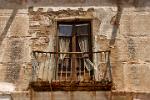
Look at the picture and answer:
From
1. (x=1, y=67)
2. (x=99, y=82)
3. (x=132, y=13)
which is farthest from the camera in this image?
(x=132, y=13)

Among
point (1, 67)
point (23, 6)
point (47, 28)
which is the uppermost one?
point (23, 6)

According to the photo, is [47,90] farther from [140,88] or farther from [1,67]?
[140,88]

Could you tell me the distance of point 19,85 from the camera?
33.8 ft

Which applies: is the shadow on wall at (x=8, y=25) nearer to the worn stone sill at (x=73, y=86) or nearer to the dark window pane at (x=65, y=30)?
the dark window pane at (x=65, y=30)

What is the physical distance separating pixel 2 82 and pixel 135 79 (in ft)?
12.4

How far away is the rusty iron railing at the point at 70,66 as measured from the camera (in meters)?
10.3

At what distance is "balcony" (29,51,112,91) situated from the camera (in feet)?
32.5

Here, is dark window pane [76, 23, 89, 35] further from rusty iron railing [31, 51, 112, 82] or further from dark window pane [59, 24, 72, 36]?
rusty iron railing [31, 51, 112, 82]

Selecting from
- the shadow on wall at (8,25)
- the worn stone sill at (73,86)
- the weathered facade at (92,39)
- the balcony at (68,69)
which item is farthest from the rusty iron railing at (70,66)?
the shadow on wall at (8,25)

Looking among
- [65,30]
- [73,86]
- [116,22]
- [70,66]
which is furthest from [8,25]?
[116,22]

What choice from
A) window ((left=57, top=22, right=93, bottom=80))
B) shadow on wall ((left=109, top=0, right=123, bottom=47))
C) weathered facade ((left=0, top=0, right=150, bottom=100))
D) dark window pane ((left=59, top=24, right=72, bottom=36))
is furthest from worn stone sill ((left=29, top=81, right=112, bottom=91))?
dark window pane ((left=59, top=24, right=72, bottom=36))

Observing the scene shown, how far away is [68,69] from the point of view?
1063cm

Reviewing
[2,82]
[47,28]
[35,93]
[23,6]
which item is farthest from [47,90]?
[23,6]

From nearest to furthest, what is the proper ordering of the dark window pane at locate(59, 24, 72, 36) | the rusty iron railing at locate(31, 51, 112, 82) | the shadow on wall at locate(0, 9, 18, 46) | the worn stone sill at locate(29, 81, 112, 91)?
the worn stone sill at locate(29, 81, 112, 91) < the rusty iron railing at locate(31, 51, 112, 82) < the shadow on wall at locate(0, 9, 18, 46) < the dark window pane at locate(59, 24, 72, 36)
